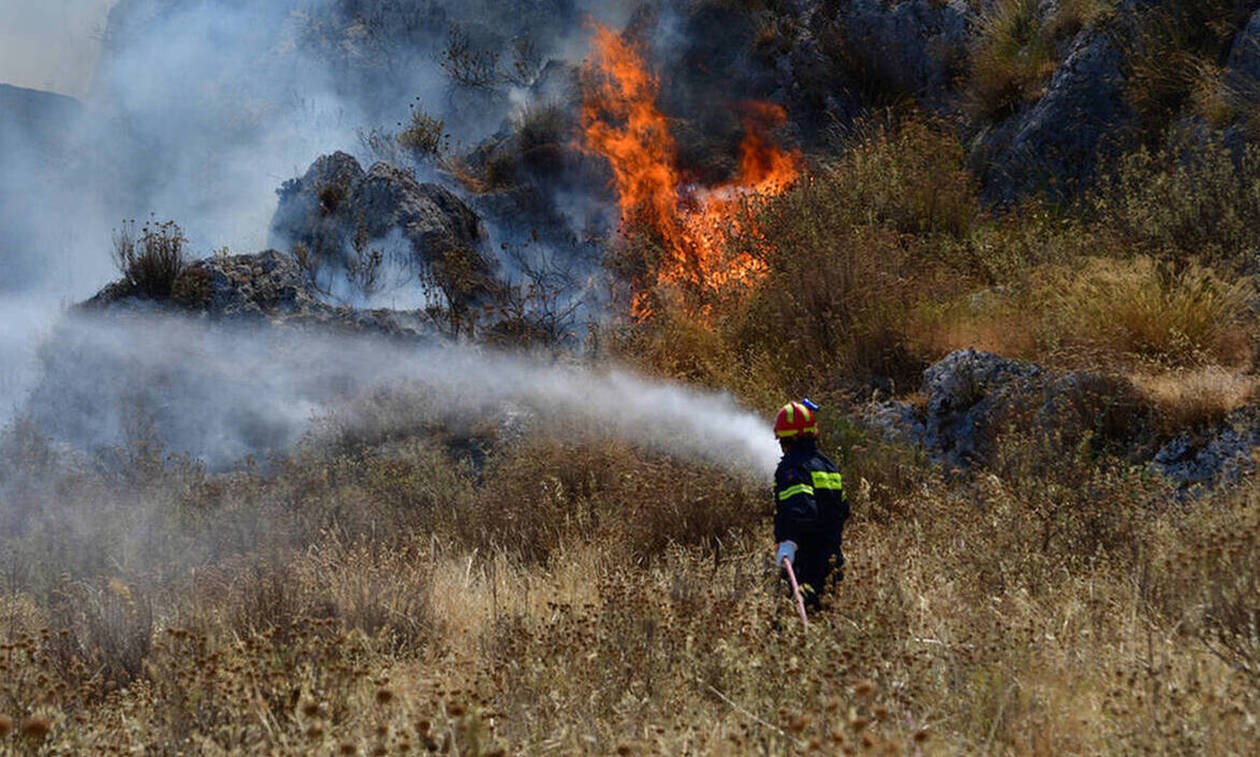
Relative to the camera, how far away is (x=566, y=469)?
6.95 metres

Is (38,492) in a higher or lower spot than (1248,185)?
lower

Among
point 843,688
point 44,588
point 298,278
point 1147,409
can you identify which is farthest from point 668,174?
point 843,688

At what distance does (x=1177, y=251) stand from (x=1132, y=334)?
1329 mm

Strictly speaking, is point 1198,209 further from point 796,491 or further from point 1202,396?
point 796,491

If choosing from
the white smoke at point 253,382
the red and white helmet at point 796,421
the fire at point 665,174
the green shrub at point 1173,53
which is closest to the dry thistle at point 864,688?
the red and white helmet at point 796,421

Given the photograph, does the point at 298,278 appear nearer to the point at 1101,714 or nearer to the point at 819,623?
the point at 819,623

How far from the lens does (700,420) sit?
7.42 metres

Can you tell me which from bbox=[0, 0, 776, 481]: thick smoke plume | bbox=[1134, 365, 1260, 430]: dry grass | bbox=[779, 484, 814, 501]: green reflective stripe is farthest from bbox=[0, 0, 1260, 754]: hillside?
bbox=[0, 0, 776, 481]: thick smoke plume

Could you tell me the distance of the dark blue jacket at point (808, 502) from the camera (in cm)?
446

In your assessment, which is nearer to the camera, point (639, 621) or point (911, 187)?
point (639, 621)

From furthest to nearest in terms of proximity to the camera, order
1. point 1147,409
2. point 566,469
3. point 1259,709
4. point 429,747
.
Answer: point 566,469 < point 1147,409 < point 1259,709 < point 429,747

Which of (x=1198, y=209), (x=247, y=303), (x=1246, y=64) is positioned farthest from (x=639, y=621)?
(x=1246, y=64)

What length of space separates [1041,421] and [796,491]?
251 cm

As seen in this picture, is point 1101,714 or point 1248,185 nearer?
point 1101,714
